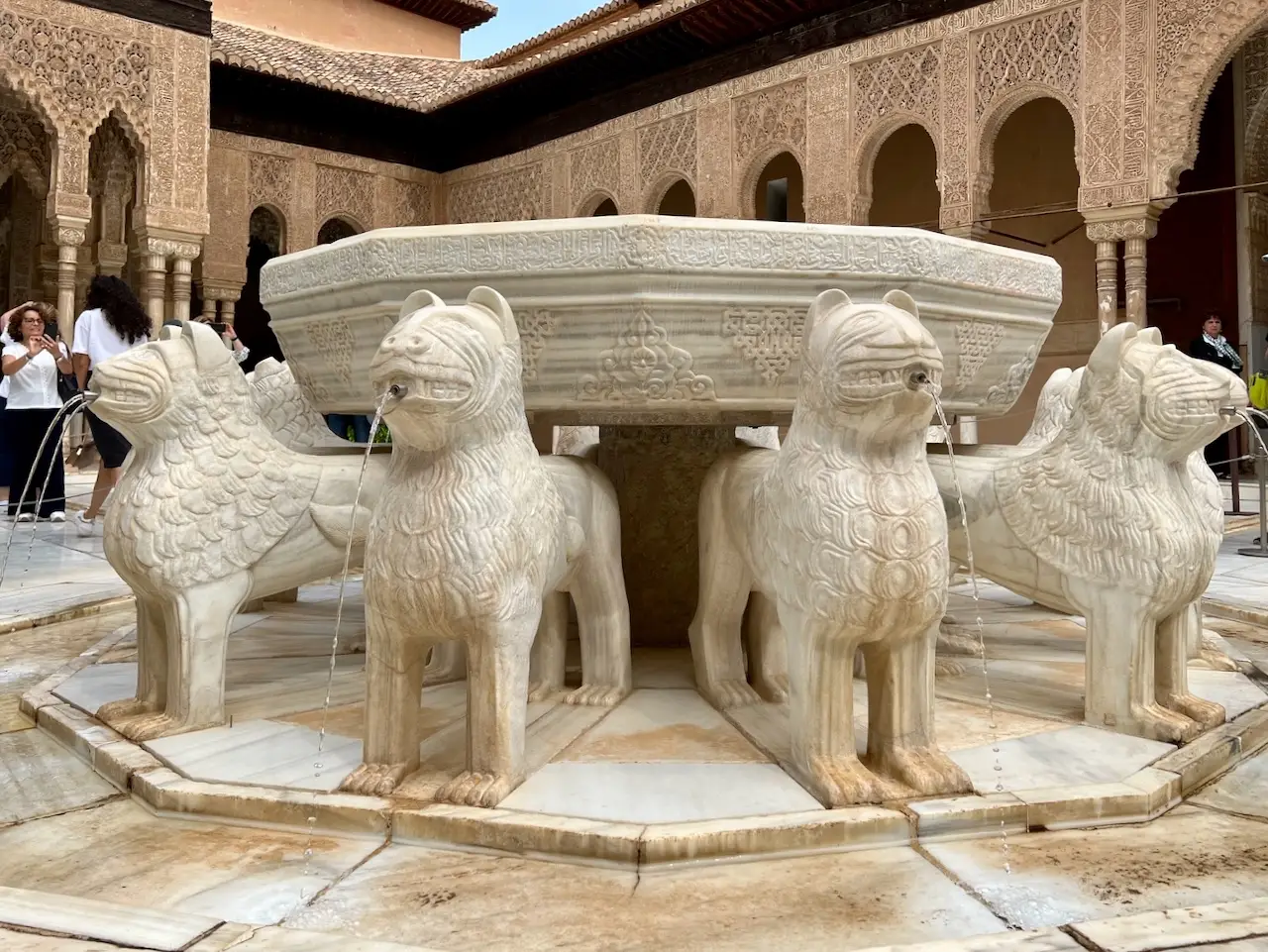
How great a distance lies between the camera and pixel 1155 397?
8.33 ft

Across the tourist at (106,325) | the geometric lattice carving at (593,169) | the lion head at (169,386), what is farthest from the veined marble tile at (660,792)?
the geometric lattice carving at (593,169)

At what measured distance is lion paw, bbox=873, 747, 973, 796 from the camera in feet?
7.20

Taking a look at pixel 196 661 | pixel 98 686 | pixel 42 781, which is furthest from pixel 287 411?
pixel 42 781

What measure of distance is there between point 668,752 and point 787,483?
70 centimetres

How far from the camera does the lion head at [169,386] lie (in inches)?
101

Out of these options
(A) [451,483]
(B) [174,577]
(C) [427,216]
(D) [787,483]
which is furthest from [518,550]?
(C) [427,216]

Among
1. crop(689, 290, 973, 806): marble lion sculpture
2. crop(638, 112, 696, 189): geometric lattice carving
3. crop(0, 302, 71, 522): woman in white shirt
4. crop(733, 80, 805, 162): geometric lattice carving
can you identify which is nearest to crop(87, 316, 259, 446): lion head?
crop(689, 290, 973, 806): marble lion sculpture

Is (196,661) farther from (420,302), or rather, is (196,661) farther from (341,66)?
(341,66)

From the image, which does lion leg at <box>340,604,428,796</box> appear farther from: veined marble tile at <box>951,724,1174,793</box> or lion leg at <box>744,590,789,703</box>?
veined marble tile at <box>951,724,1174,793</box>

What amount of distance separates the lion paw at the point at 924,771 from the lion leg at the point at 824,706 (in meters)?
0.04

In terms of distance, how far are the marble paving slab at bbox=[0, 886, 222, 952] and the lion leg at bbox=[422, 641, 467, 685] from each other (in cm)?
162

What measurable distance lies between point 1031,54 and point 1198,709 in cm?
A: 1054

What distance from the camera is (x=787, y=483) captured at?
228cm

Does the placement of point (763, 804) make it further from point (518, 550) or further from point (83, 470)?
point (83, 470)
